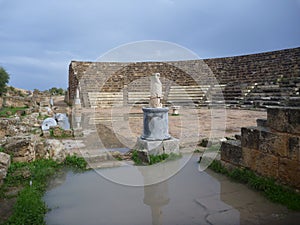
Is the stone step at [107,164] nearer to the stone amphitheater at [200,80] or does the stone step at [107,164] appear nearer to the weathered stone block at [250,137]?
the weathered stone block at [250,137]

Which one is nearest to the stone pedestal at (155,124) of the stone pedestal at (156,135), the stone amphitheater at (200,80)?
the stone pedestal at (156,135)

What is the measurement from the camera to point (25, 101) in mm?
21531

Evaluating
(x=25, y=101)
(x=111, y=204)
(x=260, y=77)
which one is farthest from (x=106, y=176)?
(x=25, y=101)

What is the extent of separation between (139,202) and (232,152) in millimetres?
1942

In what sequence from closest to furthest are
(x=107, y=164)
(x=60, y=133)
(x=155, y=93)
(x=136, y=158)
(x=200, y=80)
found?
(x=107, y=164), (x=136, y=158), (x=155, y=93), (x=60, y=133), (x=200, y=80)

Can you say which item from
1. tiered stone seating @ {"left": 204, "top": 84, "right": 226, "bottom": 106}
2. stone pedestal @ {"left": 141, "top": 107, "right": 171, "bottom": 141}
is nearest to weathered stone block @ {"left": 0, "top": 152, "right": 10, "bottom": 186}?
stone pedestal @ {"left": 141, "top": 107, "right": 171, "bottom": 141}

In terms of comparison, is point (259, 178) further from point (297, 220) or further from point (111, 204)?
point (111, 204)

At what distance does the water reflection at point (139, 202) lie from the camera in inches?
118

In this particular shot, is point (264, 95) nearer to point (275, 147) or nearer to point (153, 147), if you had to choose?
point (153, 147)

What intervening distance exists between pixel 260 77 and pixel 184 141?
14.6 metres

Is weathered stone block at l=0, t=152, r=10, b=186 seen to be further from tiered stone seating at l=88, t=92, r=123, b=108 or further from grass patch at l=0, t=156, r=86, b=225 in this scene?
tiered stone seating at l=88, t=92, r=123, b=108

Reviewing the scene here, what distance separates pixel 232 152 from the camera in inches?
177

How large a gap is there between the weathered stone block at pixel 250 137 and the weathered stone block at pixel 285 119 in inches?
10.5

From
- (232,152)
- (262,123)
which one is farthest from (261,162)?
(262,123)
